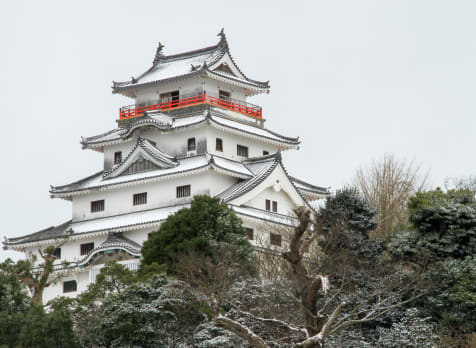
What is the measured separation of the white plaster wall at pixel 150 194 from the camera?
176ft

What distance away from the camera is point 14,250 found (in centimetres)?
5800

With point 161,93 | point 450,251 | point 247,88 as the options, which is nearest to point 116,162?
point 161,93

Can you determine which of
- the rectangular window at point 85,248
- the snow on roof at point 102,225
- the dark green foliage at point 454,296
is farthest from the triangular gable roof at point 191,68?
the dark green foliage at point 454,296

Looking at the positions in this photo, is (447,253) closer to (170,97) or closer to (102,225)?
(102,225)

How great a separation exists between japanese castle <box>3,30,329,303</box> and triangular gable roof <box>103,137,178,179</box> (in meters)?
A: 0.06

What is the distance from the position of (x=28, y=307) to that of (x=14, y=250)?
22077 millimetres

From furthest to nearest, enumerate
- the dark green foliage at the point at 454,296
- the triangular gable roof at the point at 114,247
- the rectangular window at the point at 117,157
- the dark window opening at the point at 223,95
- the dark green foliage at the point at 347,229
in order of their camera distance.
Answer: the dark window opening at the point at 223,95, the rectangular window at the point at 117,157, the triangular gable roof at the point at 114,247, the dark green foliage at the point at 347,229, the dark green foliage at the point at 454,296

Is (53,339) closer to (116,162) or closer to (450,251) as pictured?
(450,251)

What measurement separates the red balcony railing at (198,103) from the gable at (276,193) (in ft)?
20.9

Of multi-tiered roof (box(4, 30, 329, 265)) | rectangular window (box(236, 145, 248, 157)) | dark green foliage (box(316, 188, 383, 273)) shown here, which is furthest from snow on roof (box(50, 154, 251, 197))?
dark green foliage (box(316, 188, 383, 273))

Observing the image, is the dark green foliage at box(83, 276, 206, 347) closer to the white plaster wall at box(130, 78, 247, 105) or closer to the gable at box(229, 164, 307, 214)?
the gable at box(229, 164, 307, 214)

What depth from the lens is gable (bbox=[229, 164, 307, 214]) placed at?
5331 centimetres

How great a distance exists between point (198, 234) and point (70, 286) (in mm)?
13141

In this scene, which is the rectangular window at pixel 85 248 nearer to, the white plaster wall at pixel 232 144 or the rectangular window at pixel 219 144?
the white plaster wall at pixel 232 144
